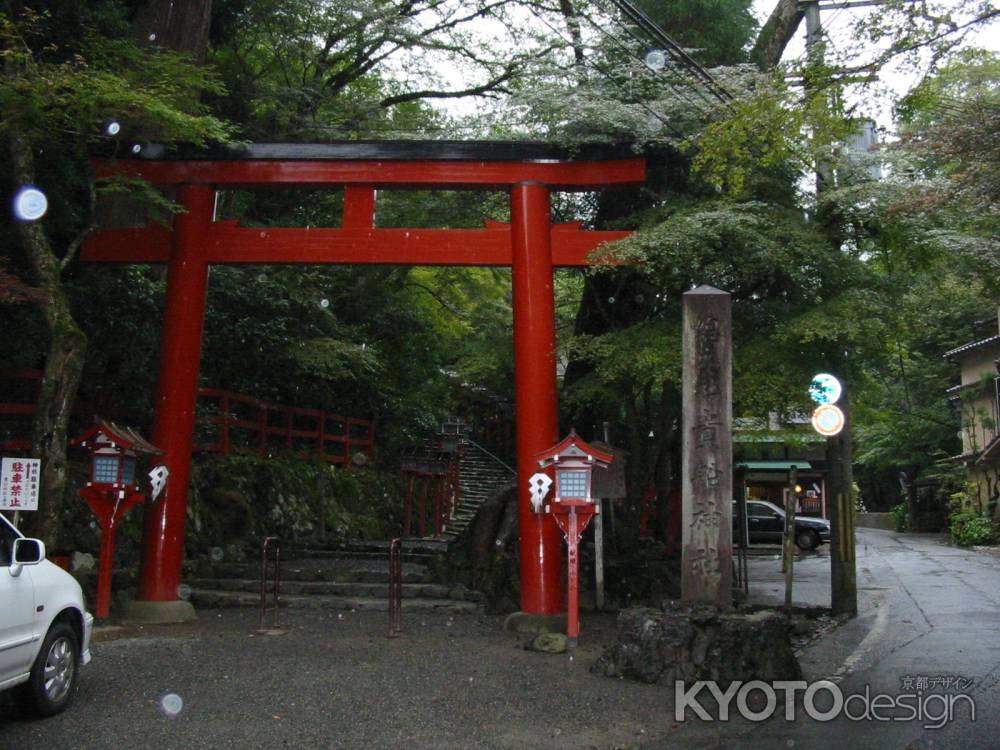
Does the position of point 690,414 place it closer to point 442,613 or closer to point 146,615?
point 442,613

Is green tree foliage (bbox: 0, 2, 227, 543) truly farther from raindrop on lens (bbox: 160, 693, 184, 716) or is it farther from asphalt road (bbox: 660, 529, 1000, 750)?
asphalt road (bbox: 660, 529, 1000, 750)

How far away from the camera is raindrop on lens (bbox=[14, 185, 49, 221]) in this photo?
9.77 m

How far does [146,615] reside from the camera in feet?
35.1

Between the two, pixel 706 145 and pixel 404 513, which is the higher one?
pixel 706 145

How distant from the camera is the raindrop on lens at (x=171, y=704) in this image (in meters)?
6.58

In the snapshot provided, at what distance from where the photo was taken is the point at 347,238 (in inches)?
446

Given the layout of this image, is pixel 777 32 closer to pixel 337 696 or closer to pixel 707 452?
pixel 707 452

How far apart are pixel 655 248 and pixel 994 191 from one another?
11.7 ft

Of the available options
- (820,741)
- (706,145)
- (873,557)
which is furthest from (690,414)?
(873,557)

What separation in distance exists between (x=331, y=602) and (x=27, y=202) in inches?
251

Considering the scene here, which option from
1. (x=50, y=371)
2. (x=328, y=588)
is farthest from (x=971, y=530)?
(x=50, y=371)

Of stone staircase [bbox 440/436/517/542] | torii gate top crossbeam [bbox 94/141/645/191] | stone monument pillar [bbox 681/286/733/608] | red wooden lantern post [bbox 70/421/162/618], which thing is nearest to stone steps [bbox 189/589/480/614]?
red wooden lantern post [bbox 70/421/162/618]

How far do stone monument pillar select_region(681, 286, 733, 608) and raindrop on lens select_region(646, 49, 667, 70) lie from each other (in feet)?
17.8

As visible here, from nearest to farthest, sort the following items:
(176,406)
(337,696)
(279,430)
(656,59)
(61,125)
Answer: (337,696), (61,125), (176,406), (656,59), (279,430)
